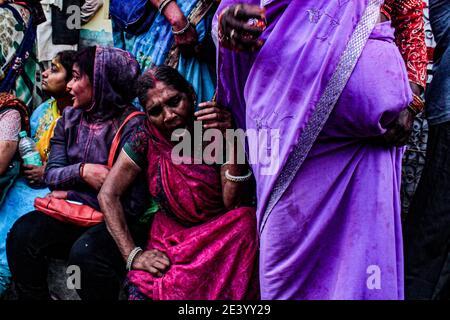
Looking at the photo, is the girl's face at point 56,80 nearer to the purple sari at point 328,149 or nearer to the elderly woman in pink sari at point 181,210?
the elderly woman in pink sari at point 181,210

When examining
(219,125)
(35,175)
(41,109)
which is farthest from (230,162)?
(41,109)

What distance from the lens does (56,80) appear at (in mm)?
4355

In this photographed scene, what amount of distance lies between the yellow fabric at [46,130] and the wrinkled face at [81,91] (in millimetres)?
539

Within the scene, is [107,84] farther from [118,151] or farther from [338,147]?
[338,147]

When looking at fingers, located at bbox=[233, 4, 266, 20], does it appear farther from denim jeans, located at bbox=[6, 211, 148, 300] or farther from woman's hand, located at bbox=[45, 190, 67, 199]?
woman's hand, located at bbox=[45, 190, 67, 199]

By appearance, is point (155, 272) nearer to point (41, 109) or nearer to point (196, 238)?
point (196, 238)

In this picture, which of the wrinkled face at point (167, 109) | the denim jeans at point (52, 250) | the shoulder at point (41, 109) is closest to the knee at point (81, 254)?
the denim jeans at point (52, 250)

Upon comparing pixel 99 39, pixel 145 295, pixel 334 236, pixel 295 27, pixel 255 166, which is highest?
pixel 99 39

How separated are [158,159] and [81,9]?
2057 mm

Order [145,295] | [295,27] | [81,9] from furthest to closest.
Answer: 1. [81,9]
2. [145,295]
3. [295,27]

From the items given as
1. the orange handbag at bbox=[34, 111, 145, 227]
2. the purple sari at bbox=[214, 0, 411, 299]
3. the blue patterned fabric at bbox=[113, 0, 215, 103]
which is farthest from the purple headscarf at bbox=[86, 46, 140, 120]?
the purple sari at bbox=[214, 0, 411, 299]

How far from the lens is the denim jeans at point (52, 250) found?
11.4 feet
